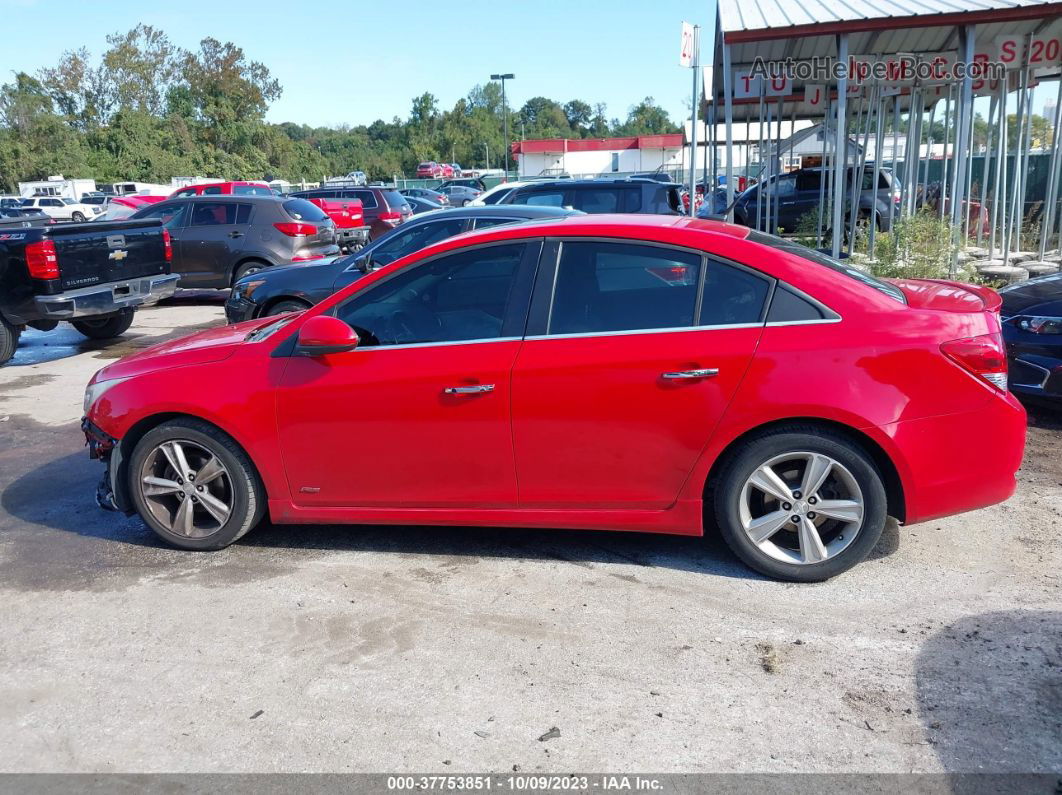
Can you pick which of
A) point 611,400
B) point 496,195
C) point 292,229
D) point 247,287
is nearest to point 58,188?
point 292,229

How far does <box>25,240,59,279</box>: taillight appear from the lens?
937 centimetres

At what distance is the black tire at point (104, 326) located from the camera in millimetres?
11523

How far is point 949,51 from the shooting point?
43.5 ft

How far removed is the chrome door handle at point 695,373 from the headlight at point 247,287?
654 centimetres

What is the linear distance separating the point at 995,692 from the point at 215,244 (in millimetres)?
13484

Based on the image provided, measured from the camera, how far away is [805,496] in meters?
4.14

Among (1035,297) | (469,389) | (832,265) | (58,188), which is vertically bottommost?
(1035,297)

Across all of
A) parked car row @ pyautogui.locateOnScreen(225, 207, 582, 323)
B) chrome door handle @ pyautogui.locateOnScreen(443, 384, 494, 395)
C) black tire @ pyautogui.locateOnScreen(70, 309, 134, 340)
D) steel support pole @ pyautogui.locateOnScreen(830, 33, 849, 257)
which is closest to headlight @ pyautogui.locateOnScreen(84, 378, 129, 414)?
chrome door handle @ pyautogui.locateOnScreen(443, 384, 494, 395)

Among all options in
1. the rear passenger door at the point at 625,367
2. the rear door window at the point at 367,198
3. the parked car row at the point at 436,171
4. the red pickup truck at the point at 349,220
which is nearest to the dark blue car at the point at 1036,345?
the rear passenger door at the point at 625,367

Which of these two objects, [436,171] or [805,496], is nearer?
[805,496]

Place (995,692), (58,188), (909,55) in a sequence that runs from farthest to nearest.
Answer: (58,188) → (909,55) → (995,692)

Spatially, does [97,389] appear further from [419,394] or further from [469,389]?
[469,389]

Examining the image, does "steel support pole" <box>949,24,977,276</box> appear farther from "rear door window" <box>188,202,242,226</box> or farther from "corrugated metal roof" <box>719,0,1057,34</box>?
"rear door window" <box>188,202,242,226</box>

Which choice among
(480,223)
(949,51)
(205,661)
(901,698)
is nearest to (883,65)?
(949,51)
